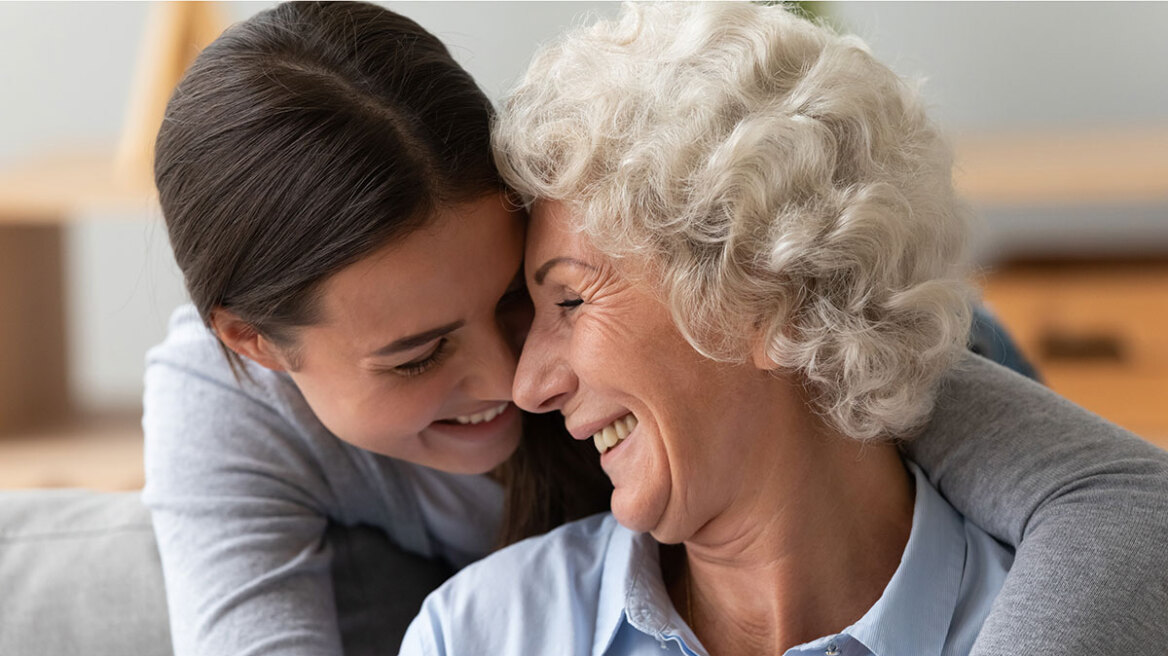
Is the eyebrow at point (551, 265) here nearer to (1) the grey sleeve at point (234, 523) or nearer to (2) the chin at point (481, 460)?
(2) the chin at point (481, 460)

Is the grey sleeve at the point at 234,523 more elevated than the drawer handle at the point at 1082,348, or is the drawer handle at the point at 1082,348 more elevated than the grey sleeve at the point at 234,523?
the grey sleeve at the point at 234,523

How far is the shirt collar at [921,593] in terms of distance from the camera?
1.41m

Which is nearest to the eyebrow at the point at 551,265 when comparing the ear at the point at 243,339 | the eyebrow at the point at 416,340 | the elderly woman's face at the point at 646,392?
the elderly woman's face at the point at 646,392

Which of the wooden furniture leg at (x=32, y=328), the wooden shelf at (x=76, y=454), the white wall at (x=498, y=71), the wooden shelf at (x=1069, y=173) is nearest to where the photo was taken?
the wooden shelf at (x=76, y=454)

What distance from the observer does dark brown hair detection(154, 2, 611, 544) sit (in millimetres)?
1395

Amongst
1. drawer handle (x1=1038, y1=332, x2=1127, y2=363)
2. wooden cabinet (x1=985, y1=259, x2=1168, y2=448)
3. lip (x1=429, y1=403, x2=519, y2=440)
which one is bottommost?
drawer handle (x1=1038, y1=332, x2=1127, y2=363)

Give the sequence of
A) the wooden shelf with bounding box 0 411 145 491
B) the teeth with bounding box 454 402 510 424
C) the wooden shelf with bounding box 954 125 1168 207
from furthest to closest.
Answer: the wooden shelf with bounding box 954 125 1168 207 < the wooden shelf with bounding box 0 411 145 491 < the teeth with bounding box 454 402 510 424

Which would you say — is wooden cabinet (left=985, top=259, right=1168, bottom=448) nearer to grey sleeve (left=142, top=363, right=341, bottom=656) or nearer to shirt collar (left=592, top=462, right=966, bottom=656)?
shirt collar (left=592, top=462, right=966, bottom=656)

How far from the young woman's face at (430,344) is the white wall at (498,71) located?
2612mm

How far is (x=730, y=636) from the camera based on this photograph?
5.07ft

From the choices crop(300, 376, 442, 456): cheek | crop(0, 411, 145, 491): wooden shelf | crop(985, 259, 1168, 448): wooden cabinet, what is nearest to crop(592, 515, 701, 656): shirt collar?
crop(300, 376, 442, 456): cheek

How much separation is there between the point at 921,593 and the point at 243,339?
2.87ft

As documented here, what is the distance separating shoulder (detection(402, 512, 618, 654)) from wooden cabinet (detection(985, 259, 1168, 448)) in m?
2.47

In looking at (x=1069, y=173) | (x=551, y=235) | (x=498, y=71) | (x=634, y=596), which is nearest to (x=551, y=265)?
(x=551, y=235)
